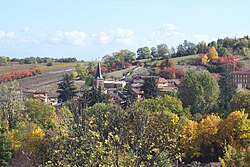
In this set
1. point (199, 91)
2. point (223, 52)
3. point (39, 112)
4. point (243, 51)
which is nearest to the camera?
point (39, 112)

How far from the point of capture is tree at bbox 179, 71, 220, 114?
137 ft

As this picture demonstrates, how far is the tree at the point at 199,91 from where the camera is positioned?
41.8 metres

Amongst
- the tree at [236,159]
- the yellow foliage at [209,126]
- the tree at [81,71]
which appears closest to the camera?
the tree at [236,159]

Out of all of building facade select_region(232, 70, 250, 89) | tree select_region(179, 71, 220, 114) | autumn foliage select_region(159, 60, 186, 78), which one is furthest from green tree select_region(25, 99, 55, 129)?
building facade select_region(232, 70, 250, 89)

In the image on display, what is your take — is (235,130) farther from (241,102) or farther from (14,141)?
(14,141)

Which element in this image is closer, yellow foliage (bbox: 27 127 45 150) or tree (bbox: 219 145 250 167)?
tree (bbox: 219 145 250 167)

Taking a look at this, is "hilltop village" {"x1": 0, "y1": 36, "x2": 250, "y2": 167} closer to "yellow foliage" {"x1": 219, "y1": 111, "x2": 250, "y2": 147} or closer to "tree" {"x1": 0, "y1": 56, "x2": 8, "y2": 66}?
"yellow foliage" {"x1": 219, "y1": 111, "x2": 250, "y2": 147}

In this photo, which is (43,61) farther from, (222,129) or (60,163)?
(60,163)

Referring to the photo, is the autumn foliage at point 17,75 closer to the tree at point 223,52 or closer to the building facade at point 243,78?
the tree at point 223,52

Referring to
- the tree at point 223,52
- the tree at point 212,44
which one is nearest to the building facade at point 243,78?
the tree at point 223,52

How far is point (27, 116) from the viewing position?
3659cm

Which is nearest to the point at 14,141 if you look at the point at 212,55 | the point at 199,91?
the point at 199,91

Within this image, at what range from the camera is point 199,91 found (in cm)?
4225

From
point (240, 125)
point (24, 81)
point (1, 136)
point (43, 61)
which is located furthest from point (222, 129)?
point (43, 61)
